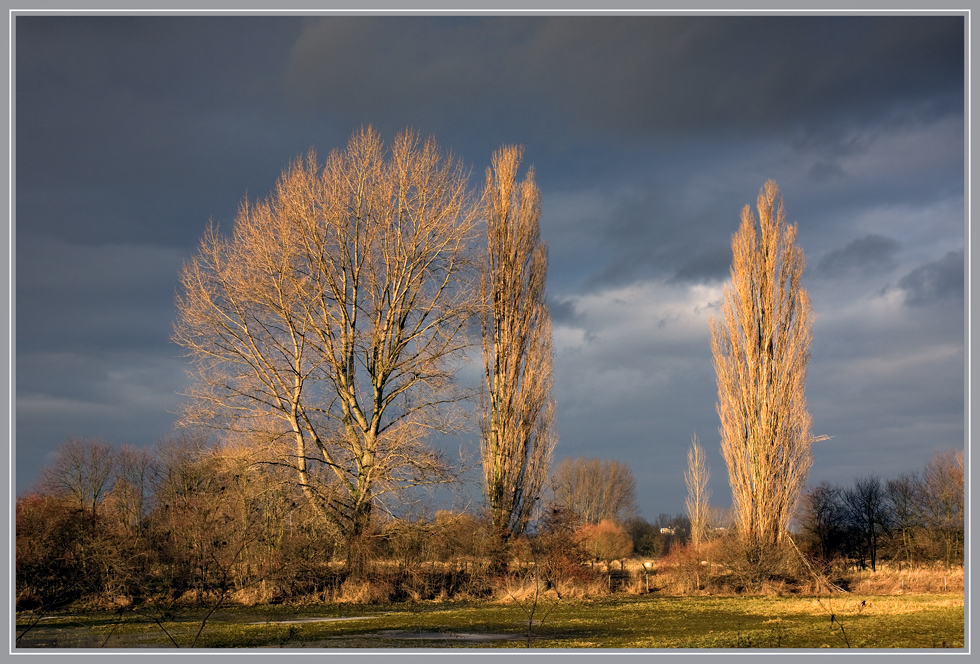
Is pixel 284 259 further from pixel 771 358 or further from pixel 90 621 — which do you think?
pixel 771 358

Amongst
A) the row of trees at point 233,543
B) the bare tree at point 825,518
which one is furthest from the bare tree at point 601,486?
the row of trees at point 233,543

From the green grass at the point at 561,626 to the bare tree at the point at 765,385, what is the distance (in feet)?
21.3

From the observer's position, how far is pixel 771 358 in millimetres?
26562

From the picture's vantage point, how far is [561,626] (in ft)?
44.3

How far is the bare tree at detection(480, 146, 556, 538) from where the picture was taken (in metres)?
23.0

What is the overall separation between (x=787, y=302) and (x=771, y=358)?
209 cm

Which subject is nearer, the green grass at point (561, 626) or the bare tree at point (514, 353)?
the green grass at point (561, 626)

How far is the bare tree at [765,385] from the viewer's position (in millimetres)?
25344

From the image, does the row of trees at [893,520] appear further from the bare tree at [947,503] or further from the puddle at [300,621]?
the puddle at [300,621]

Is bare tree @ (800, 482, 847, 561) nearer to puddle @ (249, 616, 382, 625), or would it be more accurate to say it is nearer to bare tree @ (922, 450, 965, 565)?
bare tree @ (922, 450, 965, 565)

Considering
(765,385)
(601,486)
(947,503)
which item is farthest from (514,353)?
(601,486)

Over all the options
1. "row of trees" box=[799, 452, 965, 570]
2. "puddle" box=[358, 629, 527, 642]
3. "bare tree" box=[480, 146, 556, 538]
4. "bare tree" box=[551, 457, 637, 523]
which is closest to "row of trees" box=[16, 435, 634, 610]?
"bare tree" box=[480, 146, 556, 538]

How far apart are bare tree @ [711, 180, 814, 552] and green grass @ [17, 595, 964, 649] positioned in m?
6.48

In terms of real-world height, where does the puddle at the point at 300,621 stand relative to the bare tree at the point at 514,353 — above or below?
below
